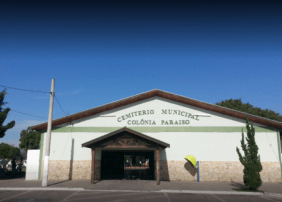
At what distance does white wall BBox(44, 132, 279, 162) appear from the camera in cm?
1909

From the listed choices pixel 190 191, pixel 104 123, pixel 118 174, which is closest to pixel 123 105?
pixel 104 123

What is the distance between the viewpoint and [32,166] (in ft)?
62.7

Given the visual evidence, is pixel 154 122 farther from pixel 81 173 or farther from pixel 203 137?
pixel 81 173

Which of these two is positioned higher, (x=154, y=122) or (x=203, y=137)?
(x=154, y=122)

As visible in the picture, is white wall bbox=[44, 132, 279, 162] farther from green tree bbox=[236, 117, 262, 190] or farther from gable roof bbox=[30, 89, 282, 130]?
green tree bbox=[236, 117, 262, 190]

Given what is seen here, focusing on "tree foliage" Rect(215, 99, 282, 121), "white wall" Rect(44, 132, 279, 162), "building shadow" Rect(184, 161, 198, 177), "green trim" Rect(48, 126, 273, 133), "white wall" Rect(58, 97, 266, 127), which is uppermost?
"tree foliage" Rect(215, 99, 282, 121)

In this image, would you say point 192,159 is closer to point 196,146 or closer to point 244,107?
point 196,146

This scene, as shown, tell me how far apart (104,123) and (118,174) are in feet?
22.7

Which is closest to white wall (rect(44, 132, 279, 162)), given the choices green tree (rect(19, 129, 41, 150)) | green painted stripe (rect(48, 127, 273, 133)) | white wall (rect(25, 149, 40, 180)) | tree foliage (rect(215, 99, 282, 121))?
green painted stripe (rect(48, 127, 273, 133))

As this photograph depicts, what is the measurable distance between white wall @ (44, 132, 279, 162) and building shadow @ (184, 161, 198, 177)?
71 centimetres

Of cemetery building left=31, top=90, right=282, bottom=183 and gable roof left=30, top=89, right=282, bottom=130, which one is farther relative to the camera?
gable roof left=30, top=89, right=282, bottom=130

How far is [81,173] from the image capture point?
19094 mm

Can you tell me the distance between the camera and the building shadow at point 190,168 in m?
19.0

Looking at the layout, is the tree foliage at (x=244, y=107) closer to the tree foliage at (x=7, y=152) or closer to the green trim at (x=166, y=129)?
the green trim at (x=166, y=129)
